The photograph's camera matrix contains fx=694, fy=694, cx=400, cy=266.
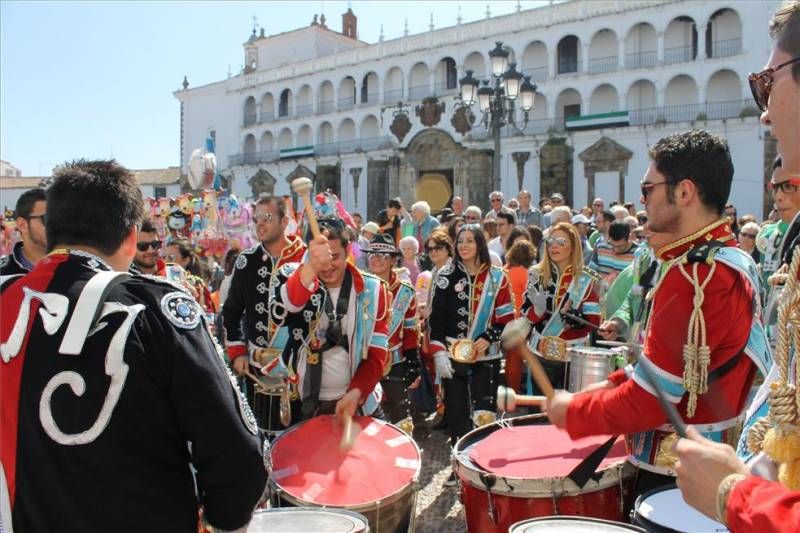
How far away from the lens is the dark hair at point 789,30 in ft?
5.92

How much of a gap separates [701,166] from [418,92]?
38.7 m

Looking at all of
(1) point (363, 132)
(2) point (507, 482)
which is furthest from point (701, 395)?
(1) point (363, 132)

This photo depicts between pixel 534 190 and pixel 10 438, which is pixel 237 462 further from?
pixel 534 190

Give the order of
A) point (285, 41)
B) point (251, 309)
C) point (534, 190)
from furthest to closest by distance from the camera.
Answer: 1. point (285, 41)
2. point (534, 190)
3. point (251, 309)

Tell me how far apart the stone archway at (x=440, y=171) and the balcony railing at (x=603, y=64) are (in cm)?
661

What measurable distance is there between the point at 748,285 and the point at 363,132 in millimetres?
41880

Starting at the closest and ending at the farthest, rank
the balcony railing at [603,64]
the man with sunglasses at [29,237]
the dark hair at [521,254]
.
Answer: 1. the man with sunglasses at [29,237]
2. the dark hair at [521,254]
3. the balcony railing at [603,64]

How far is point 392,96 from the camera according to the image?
1644 inches

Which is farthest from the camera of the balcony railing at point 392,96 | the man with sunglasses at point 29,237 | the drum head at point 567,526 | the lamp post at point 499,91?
the balcony railing at point 392,96

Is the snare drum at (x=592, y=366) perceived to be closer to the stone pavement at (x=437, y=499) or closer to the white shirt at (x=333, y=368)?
the stone pavement at (x=437, y=499)

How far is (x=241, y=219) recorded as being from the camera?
44.2 ft

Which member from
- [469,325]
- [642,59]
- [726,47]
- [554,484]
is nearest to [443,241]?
[469,325]

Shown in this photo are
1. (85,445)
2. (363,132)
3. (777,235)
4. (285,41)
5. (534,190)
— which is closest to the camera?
(85,445)

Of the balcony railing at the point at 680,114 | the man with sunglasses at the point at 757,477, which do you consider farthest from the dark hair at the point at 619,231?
the balcony railing at the point at 680,114
